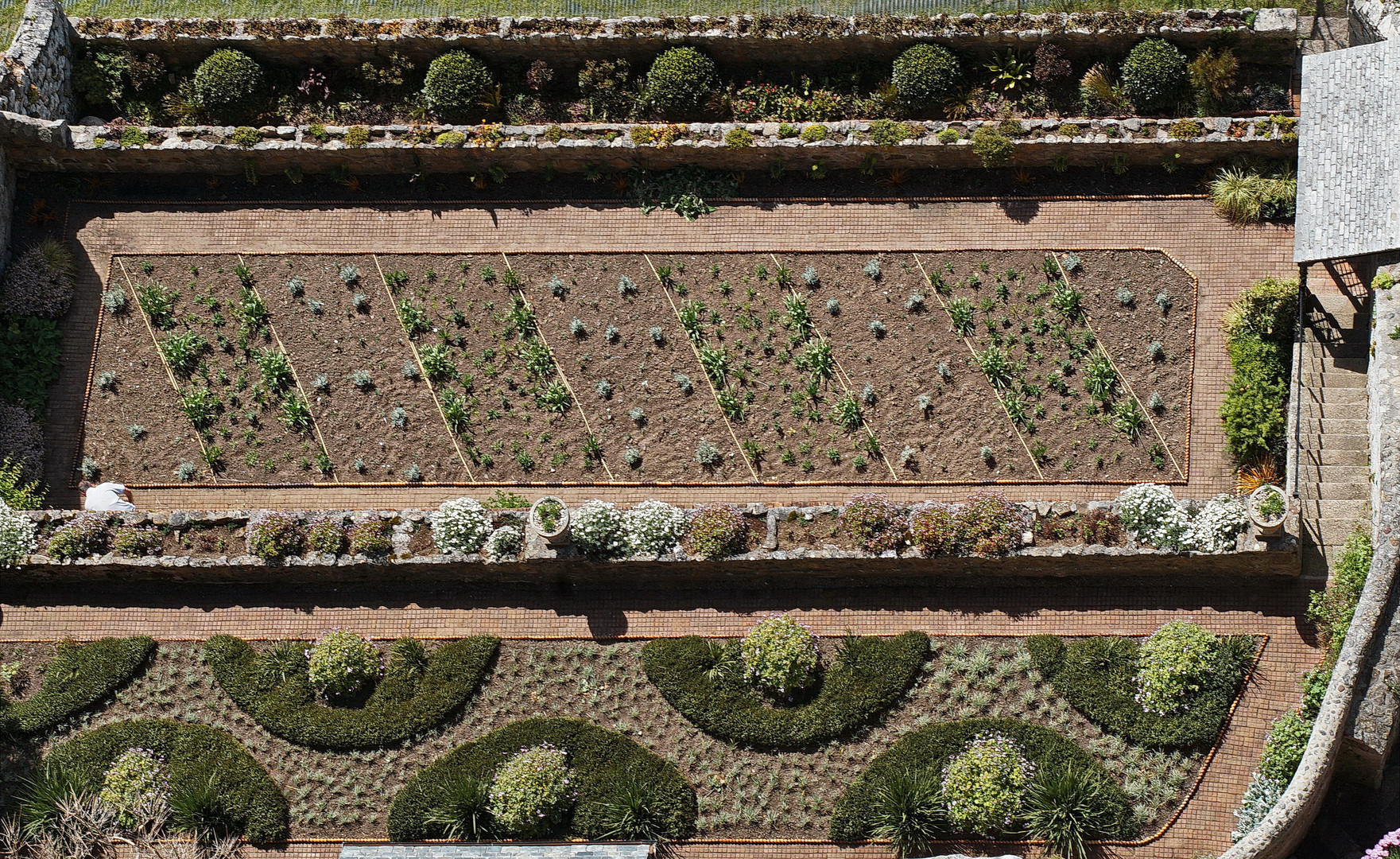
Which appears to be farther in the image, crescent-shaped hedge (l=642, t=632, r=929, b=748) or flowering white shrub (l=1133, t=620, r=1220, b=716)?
crescent-shaped hedge (l=642, t=632, r=929, b=748)

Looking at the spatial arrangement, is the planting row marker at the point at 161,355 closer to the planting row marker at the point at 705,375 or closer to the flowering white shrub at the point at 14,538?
the flowering white shrub at the point at 14,538

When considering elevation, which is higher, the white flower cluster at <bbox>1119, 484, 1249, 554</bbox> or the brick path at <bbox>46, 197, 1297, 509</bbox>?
the brick path at <bbox>46, 197, 1297, 509</bbox>

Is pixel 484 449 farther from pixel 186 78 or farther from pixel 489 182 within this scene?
pixel 186 78

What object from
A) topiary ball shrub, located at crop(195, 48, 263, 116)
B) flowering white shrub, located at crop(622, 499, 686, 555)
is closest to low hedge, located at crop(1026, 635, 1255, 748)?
flowering white shrub, located at crop(622, 499, 686, 555)

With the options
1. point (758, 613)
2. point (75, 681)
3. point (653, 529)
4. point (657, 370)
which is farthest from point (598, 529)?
point (75, 681)

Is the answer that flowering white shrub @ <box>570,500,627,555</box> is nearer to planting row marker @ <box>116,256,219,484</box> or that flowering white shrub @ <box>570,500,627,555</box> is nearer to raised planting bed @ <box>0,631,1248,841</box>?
raised planting bed @ <box>0,631,1248,841</box>

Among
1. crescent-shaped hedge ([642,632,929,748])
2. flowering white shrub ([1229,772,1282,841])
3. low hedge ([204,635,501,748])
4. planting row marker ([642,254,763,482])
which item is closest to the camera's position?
flowering white shrub ([1229,772,1282,841])

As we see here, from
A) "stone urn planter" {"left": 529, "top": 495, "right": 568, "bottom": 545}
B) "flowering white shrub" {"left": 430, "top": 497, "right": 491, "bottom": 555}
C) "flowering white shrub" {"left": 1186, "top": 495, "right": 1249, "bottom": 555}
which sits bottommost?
"flowering white shrub" {"left": 1186, "top": 495, "right": 1249, "bottom": 555}
